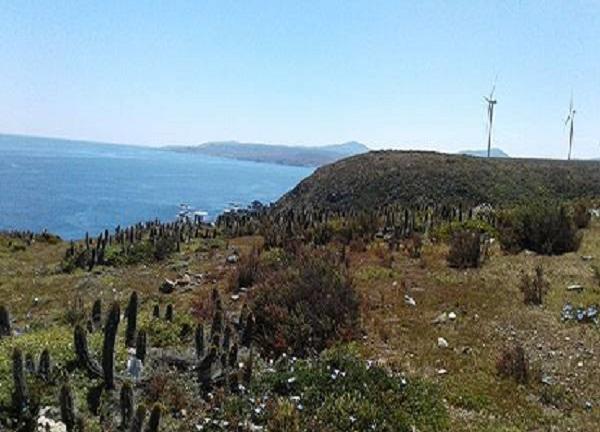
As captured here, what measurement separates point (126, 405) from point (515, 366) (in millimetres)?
5844

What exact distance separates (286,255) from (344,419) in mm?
8889

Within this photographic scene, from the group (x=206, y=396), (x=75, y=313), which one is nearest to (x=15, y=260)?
(x=75, y=313)

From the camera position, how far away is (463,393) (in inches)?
324

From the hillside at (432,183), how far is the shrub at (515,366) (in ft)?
147

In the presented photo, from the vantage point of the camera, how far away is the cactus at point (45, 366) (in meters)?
7.23

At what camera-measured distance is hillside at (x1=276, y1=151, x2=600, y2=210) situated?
57.9 m

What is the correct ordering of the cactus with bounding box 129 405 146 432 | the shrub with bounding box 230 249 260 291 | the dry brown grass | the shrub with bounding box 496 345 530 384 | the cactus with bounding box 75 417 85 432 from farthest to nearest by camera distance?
the shrub with bounding box 230 249 260 291
the shrub with bounding box 496 345 530 384
the dry brown grass
the cactus with bounding box 75 417 85 432
the cactus with bounding box 129 405 146 432

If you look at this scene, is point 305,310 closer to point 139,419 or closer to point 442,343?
point 442,343

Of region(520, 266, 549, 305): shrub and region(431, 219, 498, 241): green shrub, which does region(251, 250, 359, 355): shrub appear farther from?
region(431, 219, 498, 241): green shrub

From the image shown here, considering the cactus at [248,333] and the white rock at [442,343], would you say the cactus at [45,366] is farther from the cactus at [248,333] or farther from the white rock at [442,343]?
the white rock at [442,343]

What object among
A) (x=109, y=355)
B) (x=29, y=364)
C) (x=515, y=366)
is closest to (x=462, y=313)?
(x=515, y=366)

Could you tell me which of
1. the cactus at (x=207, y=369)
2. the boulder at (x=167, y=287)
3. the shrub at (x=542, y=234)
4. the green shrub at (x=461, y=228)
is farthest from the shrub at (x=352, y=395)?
the green shrub at (x=461, y=228)

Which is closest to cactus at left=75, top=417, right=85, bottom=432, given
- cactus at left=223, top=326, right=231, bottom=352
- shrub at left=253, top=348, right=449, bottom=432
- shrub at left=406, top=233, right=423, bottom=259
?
shrub at left=253, top=348, right=449, bottom=432

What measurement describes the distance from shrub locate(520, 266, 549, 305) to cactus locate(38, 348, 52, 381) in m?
9.51
